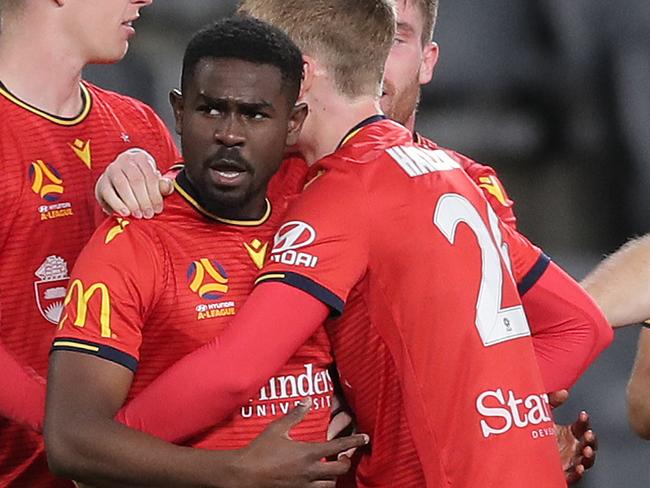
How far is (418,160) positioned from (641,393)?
120 cm

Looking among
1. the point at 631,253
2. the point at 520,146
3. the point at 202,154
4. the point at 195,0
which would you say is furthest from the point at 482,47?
the point at 202,154

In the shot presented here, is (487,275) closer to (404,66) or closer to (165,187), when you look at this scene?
(165,187)

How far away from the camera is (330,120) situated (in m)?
2.53

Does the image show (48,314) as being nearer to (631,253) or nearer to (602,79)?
(631,253)

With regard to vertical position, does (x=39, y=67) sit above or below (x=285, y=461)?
above

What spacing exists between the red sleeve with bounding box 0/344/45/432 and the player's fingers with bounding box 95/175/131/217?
34cm

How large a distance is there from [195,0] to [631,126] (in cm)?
146

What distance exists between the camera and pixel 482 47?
4.64 metres

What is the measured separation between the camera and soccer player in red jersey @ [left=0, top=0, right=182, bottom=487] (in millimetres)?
2773

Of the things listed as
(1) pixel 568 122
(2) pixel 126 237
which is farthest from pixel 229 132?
(1) pixel 568 122

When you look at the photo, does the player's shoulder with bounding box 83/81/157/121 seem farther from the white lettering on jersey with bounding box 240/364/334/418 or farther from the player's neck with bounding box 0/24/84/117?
the white lettering on jersey with bounding box 240/364/334/418

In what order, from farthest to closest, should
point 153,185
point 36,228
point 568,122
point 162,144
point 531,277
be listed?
point 568,122 → point 162,144 → point 36,228 → point 531,277 → point 153,185

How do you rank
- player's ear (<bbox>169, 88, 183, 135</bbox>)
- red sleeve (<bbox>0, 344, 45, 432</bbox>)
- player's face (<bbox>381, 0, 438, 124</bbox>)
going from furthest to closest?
player's face (<bbox>381, 0, 438, 124</bbox>) → red sleeve (<bbox>0, 344, 45, 432</bbox>) → player's ear (<bbox>169, 88, 183, 135</bbox>)

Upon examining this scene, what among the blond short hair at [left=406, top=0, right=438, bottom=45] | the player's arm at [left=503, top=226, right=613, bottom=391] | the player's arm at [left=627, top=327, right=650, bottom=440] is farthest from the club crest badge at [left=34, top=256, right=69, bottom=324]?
the player's arm at [left=627, top=327, right=650, bottom=440]
